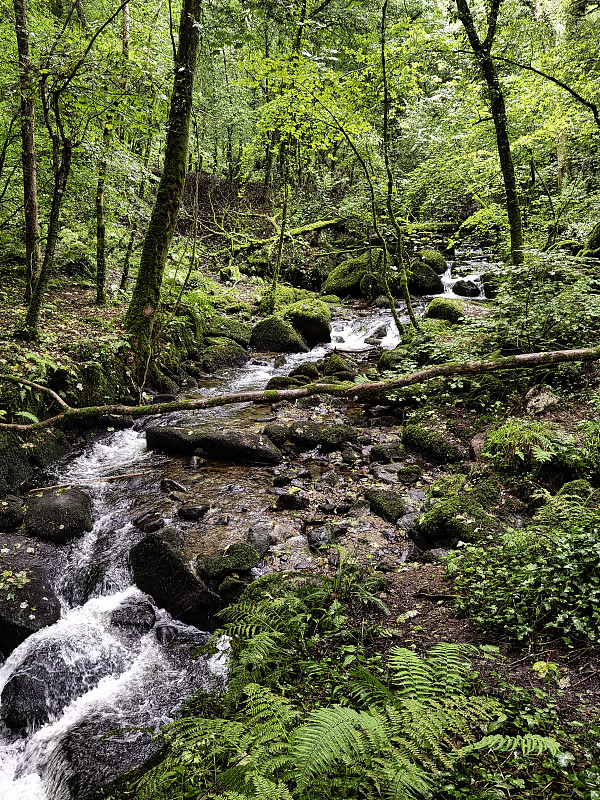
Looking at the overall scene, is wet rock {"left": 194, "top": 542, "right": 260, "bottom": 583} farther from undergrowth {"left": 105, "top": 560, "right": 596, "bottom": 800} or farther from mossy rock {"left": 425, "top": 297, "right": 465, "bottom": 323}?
mossy rock {"left": 425, "top": 297, "right": 465, "bottom": 323}

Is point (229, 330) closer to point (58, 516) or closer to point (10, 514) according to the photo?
point (58, 516)

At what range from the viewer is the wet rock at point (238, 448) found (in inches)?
311

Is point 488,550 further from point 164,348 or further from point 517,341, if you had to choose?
point 164,348

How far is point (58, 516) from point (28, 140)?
283 inches

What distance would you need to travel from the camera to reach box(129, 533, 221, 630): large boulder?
4.80 meters

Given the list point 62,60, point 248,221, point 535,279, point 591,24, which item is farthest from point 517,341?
point 248,221

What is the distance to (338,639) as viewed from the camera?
3551mm

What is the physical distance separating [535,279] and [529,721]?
6932 millimetres

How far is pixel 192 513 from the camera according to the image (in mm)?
6250

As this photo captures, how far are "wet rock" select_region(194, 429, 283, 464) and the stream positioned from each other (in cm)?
77

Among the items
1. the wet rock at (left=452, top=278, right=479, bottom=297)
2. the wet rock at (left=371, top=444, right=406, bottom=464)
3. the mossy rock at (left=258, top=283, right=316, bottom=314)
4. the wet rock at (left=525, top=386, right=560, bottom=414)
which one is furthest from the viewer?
the wet rock at (left=452, top=278, right=479, bottom=297)

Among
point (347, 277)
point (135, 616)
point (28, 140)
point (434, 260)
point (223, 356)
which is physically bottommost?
point (135, 616)

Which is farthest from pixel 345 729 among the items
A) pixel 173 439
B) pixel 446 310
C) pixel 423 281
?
pixel 423 281

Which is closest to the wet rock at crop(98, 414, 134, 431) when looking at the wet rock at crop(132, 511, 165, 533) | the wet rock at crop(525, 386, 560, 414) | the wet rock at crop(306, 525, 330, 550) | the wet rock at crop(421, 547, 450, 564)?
the wet rock at crop(132, 511, 165, 533)
